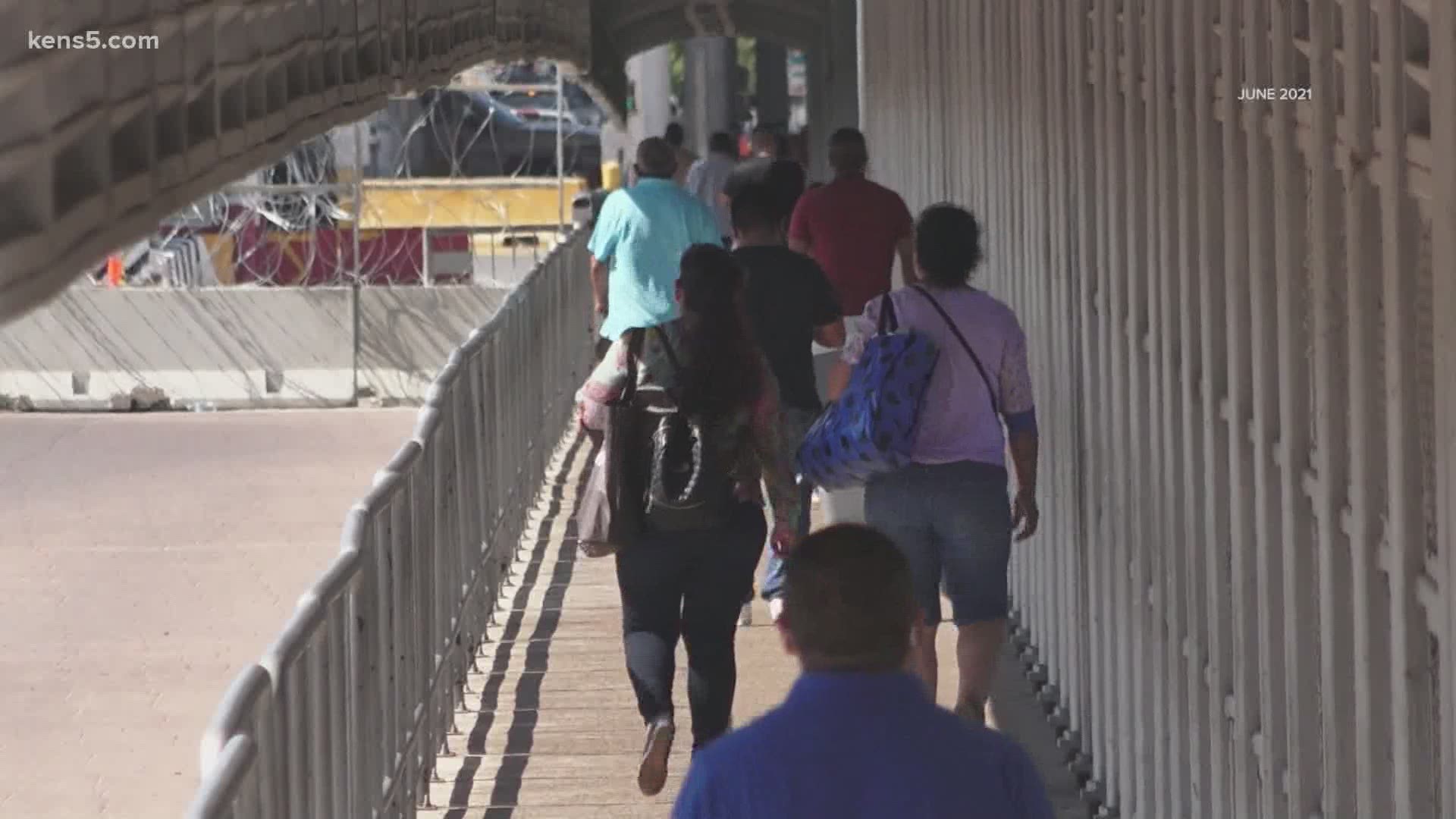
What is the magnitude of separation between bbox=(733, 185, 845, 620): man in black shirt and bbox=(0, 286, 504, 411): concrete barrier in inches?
498

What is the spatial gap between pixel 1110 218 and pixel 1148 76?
763mm

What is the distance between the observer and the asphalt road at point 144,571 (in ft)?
33.3

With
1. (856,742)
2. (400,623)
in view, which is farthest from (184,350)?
(856,742)

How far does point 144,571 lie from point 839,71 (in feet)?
41.9

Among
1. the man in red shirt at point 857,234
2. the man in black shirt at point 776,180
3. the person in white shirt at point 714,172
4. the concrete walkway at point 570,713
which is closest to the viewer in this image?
the concrete walkway at point 570,713

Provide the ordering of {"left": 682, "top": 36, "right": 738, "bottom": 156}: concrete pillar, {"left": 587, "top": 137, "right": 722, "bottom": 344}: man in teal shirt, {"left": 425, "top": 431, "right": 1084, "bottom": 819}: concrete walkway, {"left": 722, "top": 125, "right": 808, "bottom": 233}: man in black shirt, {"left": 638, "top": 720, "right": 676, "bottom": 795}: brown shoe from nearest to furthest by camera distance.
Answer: {"left": 638, "top": 720, "right": 676, "bottom": 795}: brown shoe → {"left": 425, "top": 431, "right": 1084, "bottom": 819}: concrete walkway → {"left": 722, "top": 125, "right": 808, "bottom": 233}: man in black shirt → {"left": 587, "top": 137, "right": 722, "bottom": 344}: man in teal shirt → {"left": 682, "top": 36, "right": 738, "bottom": 156}: concrete pillar

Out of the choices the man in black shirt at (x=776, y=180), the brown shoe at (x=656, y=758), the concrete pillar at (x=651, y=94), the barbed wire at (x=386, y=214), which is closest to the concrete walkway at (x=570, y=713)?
the brown shoe at (x=656, y=758)

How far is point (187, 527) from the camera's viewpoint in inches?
624

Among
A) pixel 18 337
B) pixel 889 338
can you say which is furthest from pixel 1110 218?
pixel 18 337

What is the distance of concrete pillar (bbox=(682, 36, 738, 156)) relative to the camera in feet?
106

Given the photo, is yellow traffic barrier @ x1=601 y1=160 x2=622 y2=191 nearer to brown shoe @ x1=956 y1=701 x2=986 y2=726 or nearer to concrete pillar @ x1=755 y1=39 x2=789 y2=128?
concrete pillar @ x1=755 y1=39 x2=789 y2=128

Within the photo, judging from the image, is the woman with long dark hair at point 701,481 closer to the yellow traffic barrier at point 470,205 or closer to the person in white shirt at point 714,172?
the person in white shirt at point 714,172

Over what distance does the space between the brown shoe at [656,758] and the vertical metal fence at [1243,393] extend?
118 cm

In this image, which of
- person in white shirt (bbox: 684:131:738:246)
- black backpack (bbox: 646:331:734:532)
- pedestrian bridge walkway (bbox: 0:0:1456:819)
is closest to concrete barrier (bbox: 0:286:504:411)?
person in white shirt (bbox: 684:131:738:246)
